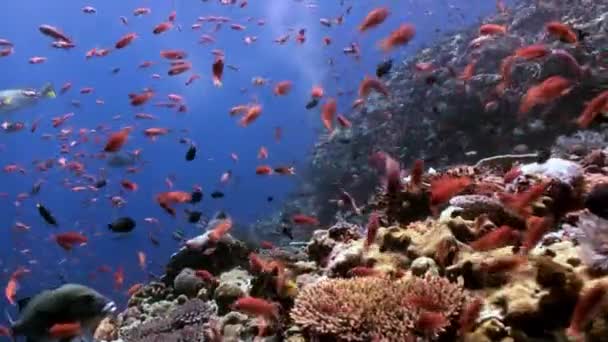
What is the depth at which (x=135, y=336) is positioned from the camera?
669 cm

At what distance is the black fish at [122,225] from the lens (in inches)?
298

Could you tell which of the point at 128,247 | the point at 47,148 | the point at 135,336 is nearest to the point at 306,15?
the point at 128,247

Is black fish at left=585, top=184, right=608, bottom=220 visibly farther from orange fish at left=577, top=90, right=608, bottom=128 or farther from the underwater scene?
orange fish at left=577, top=90, right=608, bottom=128

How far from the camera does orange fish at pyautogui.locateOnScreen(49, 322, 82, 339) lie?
18.2ft

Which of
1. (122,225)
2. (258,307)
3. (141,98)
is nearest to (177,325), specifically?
(122,225)

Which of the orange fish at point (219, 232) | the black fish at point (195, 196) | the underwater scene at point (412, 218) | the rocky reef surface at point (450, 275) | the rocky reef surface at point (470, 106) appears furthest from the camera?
the rocky reef surface at point (470, 106)

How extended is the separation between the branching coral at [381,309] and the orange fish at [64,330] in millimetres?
2796

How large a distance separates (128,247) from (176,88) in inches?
1794

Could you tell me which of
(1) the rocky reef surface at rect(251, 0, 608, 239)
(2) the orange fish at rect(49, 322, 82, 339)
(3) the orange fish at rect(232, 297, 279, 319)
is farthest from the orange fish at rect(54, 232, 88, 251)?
(1) the rocky reef surface at rect(251, 0, 608, 239)

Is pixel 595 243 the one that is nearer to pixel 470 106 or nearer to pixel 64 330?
pixel 64 330

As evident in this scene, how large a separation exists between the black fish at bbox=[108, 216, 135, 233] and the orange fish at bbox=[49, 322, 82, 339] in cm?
202

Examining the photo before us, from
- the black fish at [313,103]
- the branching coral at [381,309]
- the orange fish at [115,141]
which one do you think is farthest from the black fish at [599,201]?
the black fish at [313,103]

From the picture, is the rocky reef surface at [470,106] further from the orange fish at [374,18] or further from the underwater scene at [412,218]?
the orange fish at [374,18]

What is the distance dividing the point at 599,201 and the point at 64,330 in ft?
17.4
